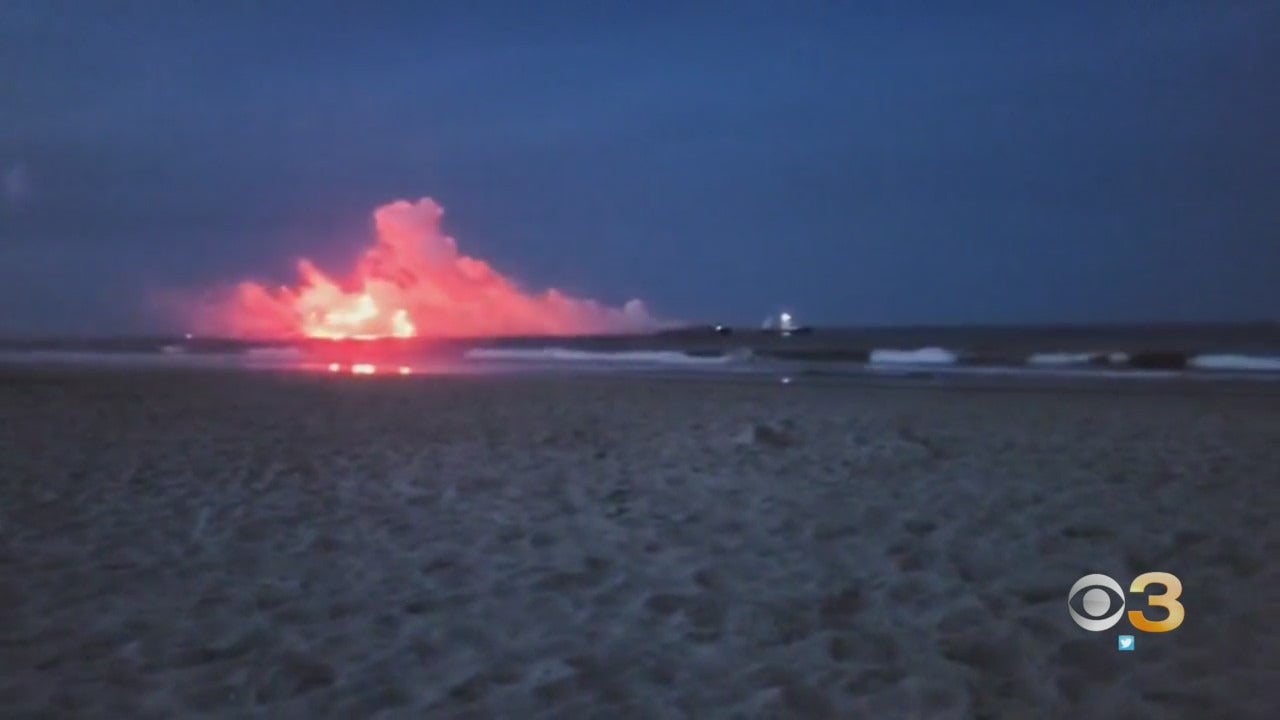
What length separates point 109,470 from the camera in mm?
8578

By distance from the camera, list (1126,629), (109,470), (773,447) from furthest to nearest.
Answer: (773,447), (109,470), (1126,629)

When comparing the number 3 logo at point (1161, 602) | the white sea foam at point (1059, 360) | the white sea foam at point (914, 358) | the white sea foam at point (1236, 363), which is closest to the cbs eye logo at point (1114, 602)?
the number 3 logo at point (1161, 602)

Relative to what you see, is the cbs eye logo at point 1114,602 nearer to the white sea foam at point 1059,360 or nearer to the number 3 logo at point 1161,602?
the number 3 logo at point 1161,602

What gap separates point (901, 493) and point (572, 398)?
29.6 ft

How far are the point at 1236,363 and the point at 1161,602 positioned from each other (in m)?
25.4

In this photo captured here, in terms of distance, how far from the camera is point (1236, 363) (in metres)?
26.9

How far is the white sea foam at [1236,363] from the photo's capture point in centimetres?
2610

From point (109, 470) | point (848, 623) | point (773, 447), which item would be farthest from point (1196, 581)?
point (109, 470)

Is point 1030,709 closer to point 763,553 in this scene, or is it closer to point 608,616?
point 608,616

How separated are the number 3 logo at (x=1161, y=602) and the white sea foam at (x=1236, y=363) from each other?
23243mm

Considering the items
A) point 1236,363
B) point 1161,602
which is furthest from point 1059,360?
point 1161,602

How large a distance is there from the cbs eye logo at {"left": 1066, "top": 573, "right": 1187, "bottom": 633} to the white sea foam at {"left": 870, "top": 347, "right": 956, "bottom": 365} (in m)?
25.6

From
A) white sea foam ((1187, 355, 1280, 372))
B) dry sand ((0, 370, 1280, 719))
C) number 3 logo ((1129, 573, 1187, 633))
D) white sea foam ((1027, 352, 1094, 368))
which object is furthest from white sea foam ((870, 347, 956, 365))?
number 3 logo ((1129, 573, 1187, 633))

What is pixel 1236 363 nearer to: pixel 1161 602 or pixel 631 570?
pixel 1161 602
